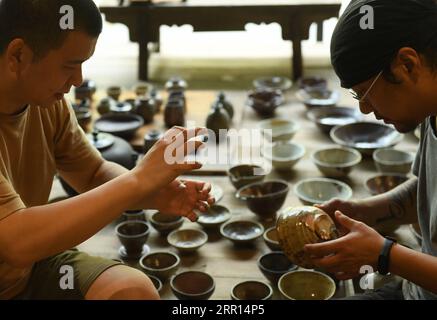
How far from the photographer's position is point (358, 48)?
2.03 metres

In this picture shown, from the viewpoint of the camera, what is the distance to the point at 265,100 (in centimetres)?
520

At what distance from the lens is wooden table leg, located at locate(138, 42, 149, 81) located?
6.05m

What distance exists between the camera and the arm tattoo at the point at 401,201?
2592mm

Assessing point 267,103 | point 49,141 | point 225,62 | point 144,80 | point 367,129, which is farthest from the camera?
point 225,62

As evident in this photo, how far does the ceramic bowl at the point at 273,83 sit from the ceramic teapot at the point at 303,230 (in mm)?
3170

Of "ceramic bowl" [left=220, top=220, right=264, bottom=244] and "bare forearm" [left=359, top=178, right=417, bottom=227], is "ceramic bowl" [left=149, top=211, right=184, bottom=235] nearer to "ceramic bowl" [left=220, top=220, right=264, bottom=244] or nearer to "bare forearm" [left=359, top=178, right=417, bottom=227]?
"ceramic bowl" [left=220, top=220, right=264, bottom=244]

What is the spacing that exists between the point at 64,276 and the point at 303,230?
3.05 ft

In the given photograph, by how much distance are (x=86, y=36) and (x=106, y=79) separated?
158 inches

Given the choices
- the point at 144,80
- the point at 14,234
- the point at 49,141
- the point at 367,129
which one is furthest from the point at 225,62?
the point at 14,234

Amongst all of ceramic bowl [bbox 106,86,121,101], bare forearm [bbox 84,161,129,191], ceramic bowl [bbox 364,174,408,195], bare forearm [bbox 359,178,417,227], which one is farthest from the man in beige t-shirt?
ceramic bowl [bbox 106,86,121,101]

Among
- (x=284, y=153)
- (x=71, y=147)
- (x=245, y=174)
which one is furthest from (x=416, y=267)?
(x=284, y=153)

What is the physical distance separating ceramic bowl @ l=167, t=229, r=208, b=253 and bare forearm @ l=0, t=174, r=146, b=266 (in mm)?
1224
